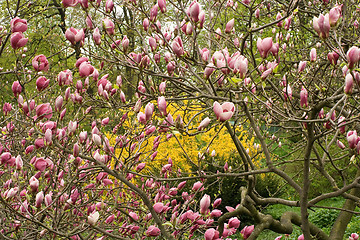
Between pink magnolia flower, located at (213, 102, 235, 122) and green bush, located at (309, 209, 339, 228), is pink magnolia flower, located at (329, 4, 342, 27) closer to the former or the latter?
pink magnolia flower, located at (213, 102, 235, 122)

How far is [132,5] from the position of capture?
2453 millimetres

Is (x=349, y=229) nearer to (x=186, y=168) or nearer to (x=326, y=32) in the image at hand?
(x=186, y=168)

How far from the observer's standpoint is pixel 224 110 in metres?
1.59

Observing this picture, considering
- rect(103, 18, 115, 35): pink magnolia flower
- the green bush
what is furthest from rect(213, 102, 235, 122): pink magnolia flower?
the green bush

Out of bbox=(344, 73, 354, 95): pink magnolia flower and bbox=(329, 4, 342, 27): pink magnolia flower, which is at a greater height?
bbox=(329, 4, 342, 27): pink magnolia flower

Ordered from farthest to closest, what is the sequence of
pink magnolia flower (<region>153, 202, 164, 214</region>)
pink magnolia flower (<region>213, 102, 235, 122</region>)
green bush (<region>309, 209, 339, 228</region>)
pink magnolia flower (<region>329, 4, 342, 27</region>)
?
green bush (<region>309, 209, 339, 228</region>) < pink magnolia flower (<region>153, 202, 164, 214</region>) < pink magnolia flower (<region>213, 102, 235, 122</region>) < pink magnolia flower (<region>329, 4, 342, 27</region>)

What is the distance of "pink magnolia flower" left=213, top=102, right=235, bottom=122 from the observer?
1.54 m

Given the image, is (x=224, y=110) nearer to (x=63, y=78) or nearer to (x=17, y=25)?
(x=63, y=78)

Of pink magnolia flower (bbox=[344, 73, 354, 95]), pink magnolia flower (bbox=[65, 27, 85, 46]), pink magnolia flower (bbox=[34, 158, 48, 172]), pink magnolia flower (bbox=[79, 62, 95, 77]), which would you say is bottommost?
pink magnolia flower (bbox=[34, 158, 48, 172])

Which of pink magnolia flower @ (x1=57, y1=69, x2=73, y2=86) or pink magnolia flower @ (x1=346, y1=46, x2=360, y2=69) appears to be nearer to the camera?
pink magnolia flower @ (x1=346, y1=46, x2=360, y2=69)

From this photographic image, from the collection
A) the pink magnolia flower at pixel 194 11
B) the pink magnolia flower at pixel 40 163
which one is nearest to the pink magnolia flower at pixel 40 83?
the pink magnolia flower at pixel 40 163

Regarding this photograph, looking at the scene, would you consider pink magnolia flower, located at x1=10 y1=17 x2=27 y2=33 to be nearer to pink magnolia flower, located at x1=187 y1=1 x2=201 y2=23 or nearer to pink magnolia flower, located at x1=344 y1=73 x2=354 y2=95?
pink magnolia flower, located at x1=187 y1=1 x2=201 y2=23

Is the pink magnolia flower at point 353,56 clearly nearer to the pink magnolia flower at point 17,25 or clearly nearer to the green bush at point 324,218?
the pink magnolia flower at point 17,25

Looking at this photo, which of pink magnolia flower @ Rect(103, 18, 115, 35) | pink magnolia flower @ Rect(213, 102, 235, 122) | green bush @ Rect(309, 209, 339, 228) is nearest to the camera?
pink magnolia flower @ Rect(213, 102, 235, 122)
